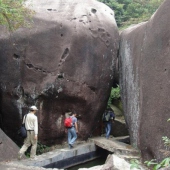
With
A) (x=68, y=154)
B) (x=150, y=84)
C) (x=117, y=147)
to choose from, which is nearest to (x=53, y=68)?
(x=68, y=154)

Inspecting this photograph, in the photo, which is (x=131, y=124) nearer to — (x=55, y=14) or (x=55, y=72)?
(x=55, y=72)

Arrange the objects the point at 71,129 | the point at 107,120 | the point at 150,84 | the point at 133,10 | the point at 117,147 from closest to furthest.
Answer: the point at 150,84, the point at 117,147, the point at 71,129, the point at 107,120, the point at 133,10

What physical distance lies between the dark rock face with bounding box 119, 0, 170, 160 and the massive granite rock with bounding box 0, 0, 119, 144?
1.46 metres

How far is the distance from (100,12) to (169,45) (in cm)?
Result: 455

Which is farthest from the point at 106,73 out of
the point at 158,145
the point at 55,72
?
the point at 158,145

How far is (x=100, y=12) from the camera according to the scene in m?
10.1

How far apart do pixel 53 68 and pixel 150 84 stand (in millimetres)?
3401

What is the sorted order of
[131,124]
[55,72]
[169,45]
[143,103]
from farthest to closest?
[55,72]
[131,124]
[143,103]
[169,45]

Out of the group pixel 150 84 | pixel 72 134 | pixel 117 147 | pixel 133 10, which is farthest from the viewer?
pixel 133 10

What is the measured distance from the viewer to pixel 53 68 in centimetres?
899

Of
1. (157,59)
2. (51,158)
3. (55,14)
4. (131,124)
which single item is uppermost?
(55,14)

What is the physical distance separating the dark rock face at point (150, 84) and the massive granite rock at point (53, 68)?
4.80 ft

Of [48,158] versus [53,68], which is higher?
[53,68]

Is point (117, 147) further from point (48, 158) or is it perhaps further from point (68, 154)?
point (48, 158)
